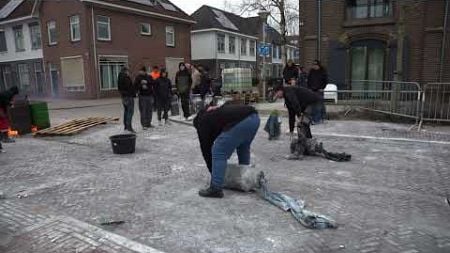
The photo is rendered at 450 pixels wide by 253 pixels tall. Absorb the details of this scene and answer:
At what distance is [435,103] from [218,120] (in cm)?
793

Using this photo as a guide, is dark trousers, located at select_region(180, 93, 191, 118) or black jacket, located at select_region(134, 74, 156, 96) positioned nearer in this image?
black jacket, located at select_region(134, 74, 156, 96)

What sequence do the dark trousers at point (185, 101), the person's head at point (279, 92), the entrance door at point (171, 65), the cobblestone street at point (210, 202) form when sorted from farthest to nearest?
the entrance door at point (171, 65)
the dark trousers at point (185, 101)
the person's head at point (279, 92)
the cobblestone street at point (210, 202)

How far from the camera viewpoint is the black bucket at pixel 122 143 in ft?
25.9

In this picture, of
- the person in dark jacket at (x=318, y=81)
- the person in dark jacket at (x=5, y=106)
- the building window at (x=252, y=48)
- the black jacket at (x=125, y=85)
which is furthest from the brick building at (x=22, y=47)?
the building window at (x=252, y=48)

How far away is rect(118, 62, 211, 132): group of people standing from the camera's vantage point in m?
A: 10.6

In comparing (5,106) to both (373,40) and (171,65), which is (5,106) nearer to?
(373,40)

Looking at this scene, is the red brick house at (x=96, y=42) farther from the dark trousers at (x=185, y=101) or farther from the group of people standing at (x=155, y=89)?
the dark trousers at (x=185, y=101)

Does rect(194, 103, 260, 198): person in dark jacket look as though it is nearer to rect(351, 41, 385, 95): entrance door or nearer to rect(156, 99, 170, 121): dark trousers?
rect(156, 99, 170, 121): dark trousers

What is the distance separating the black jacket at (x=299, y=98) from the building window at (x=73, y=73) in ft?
69.0

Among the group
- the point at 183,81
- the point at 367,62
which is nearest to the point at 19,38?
the point at 183,81

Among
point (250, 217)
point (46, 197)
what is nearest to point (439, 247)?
point (250, 217)

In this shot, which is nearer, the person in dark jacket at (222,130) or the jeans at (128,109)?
the person in dark jacket at (222,130)

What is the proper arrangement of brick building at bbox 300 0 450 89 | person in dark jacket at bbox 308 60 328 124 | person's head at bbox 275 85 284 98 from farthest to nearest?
brick building at bbox 300 0 450 89 < person in dark jacket at bbox 308 60 328 124 < person's head at bbox 275 85 284 98

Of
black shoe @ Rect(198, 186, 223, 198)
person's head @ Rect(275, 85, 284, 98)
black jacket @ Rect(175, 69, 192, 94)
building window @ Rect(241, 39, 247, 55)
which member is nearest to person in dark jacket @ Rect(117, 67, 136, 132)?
black jacket @ Rect(175, 69, 192, 94)
